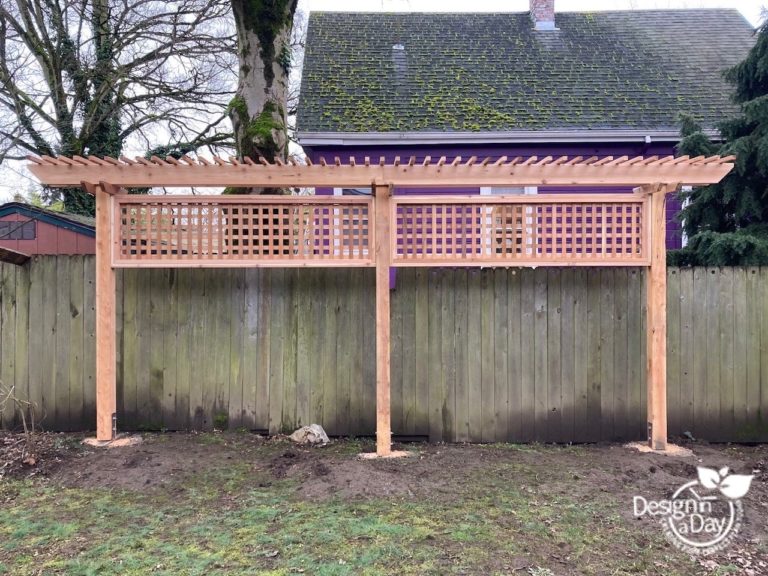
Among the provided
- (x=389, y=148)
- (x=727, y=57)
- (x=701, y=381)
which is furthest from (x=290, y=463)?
(x=727, y=57)

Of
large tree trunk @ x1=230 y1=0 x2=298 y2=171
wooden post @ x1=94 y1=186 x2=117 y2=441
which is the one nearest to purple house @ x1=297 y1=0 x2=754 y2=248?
large tree trunk @ x1=230 y1=0 x2=298 y2=171

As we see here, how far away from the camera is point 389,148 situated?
676cm

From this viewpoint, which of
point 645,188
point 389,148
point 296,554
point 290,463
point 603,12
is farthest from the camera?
point 603,12

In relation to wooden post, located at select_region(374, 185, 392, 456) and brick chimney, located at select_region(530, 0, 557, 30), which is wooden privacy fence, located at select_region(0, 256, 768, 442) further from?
brick chimney, located at select_region(530, 0, 557, 30)

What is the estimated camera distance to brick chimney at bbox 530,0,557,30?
9031 millimetres

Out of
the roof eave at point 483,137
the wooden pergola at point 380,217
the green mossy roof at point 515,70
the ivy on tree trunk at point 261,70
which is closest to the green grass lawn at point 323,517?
the wooden pergola at point 380,217

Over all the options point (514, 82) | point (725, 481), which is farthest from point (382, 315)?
point (514, 82)

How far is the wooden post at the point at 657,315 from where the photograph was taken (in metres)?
3.66

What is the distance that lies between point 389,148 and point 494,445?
4.20 meters

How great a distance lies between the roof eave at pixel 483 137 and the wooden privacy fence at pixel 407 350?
3102 millimetres

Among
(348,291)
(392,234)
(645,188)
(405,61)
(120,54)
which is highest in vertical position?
(120,54)

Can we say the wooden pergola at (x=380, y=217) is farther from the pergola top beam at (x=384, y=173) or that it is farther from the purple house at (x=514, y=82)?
the purple house at (x=514, y=82)

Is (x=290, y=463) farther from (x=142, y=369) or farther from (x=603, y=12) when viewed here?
(x=603, y=12)

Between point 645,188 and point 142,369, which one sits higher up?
point 645,188
